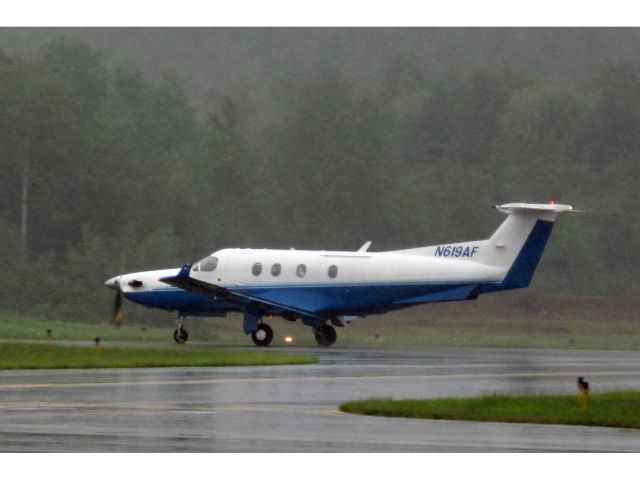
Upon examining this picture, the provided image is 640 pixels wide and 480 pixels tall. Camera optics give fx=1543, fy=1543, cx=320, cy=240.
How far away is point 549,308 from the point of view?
203 ft

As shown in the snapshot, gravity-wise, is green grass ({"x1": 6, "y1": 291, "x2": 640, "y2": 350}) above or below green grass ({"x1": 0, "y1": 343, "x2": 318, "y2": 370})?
above

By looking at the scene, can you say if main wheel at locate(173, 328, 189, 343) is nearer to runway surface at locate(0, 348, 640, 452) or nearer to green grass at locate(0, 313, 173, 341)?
green grass at locate(0, 313, 173, 341)

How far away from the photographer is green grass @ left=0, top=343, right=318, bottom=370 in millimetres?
31219

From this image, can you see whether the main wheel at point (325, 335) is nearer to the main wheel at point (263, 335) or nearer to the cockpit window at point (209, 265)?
the main wheel at point (263, 335)

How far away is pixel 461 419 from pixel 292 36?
14208 cm

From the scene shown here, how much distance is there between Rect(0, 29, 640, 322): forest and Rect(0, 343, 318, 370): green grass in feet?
80.4

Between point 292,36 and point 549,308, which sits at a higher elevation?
point 292,36

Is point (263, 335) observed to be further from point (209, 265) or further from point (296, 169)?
point (296, 169)

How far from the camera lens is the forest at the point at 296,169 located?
231 ft

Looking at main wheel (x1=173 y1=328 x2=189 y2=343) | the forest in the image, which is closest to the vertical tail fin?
main wheel (x1=173 y1=328 x2=189 y2=343)

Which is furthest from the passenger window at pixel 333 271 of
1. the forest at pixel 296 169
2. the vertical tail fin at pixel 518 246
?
the forest at pixel 296 169

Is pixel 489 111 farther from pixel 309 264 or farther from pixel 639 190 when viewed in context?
pixel 309 264

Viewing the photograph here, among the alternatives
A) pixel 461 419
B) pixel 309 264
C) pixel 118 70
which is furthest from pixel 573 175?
pixel 461 419

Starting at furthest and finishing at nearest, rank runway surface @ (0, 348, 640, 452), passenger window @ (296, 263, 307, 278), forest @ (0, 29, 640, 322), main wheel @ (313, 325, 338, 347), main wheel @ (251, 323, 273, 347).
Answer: forest @ (0, 29, 640, 322), main wheel @ (313, 325, 338, 347), passenger window @ (296, 263, 307, 278), main wheel @ (251, 323, 273, 347), runway surface @ (0, 348, 640, 452)
